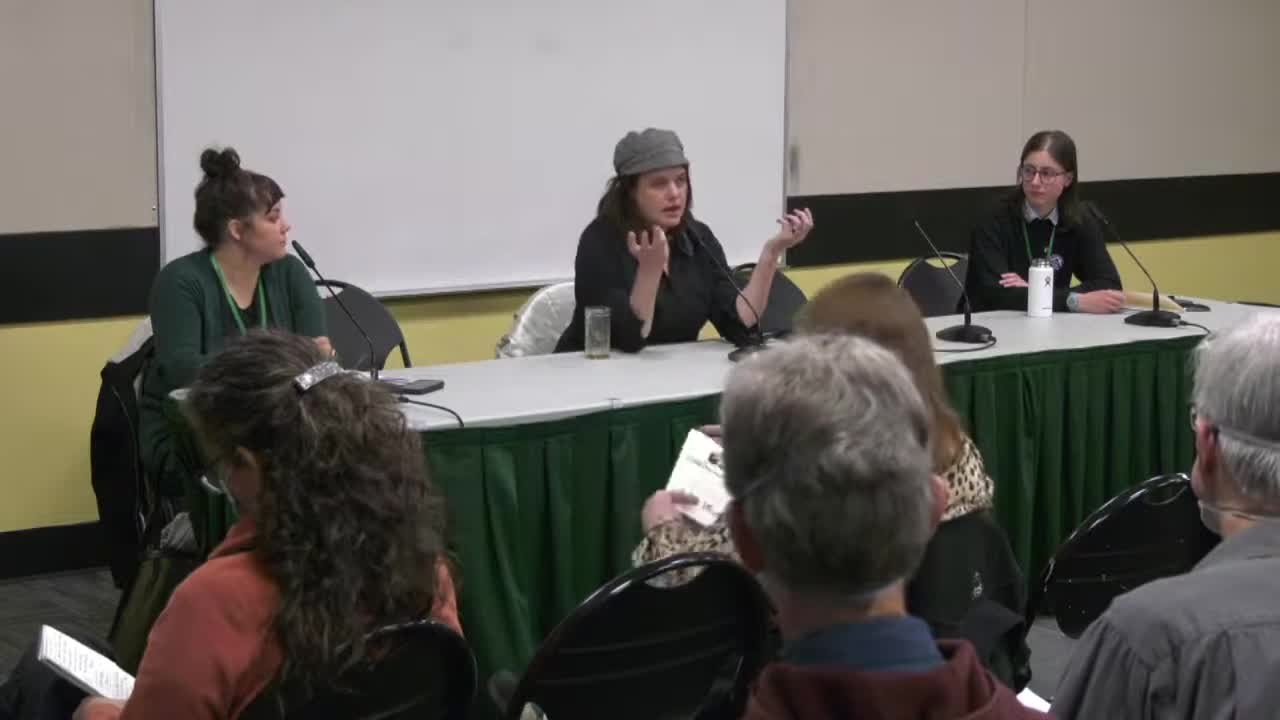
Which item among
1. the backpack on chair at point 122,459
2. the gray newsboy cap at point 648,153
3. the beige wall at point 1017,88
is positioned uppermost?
the beige wall at point 1017,88

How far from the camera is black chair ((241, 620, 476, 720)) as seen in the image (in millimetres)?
1894

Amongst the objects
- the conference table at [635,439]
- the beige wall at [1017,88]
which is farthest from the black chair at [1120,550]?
the beige wall at [1017,88]

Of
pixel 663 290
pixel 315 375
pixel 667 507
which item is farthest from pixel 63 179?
pixel 315 375

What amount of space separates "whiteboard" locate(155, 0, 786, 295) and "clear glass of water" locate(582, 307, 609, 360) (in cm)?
131

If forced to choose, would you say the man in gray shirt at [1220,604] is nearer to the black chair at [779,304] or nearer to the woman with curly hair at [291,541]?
the woman with curly hair at [291,541]

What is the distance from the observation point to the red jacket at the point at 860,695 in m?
1.15

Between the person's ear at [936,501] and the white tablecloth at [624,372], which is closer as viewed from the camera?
the person's ear at [936,501]

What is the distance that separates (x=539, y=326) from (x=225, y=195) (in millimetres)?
920

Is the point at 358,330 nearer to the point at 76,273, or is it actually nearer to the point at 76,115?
the point at 76,273

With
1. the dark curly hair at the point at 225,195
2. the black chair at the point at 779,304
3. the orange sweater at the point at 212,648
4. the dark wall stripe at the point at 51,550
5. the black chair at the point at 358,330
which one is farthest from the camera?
the dark wall stripe at the point at 51,550

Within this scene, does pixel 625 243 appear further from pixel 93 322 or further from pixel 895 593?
pixel 895 593

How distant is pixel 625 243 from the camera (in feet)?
14.0

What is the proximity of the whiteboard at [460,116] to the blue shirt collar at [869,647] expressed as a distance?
391cm

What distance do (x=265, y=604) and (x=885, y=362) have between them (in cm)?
92
